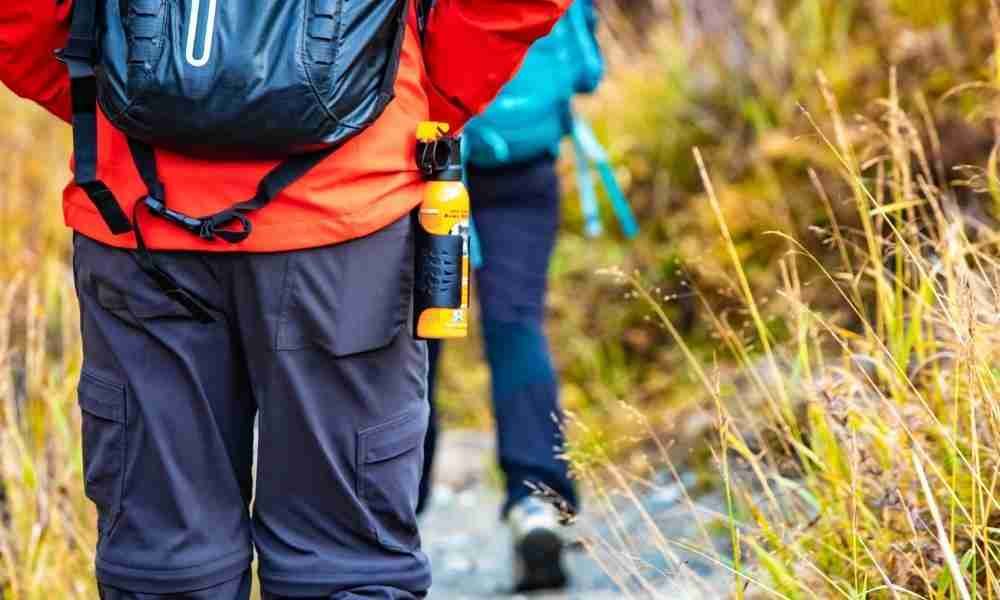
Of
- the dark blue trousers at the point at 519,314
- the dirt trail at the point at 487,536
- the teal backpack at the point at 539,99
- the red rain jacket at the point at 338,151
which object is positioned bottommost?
the dirt trail at the point at 487,536

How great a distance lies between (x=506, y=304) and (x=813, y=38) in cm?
268

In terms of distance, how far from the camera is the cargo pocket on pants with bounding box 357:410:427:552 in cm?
249

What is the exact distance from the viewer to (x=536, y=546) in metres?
4.04

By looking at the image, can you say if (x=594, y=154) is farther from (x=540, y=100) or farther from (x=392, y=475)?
(x=392, y=475)

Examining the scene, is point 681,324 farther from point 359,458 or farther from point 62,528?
point 359,458

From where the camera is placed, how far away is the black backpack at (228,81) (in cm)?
227

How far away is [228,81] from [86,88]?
323 mm

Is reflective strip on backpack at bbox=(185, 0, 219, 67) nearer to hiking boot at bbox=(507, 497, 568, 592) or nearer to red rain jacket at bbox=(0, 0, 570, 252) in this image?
red rain jacket at bbox=(0, 0, 570, 252)

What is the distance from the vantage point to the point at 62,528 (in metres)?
3.64

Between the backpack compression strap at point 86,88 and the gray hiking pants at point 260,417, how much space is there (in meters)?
0.07

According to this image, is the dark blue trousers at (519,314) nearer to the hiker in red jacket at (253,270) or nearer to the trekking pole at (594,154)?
the trekking pole at (594,154)

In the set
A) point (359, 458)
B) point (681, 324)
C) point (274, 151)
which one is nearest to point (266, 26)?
point (274, 151)

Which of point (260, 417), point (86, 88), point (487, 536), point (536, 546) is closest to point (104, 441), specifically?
point (260, 417)

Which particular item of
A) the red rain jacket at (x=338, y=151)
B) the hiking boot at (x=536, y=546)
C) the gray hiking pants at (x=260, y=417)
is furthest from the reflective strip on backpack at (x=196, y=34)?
the hiking boot at (x=536, y=546)
